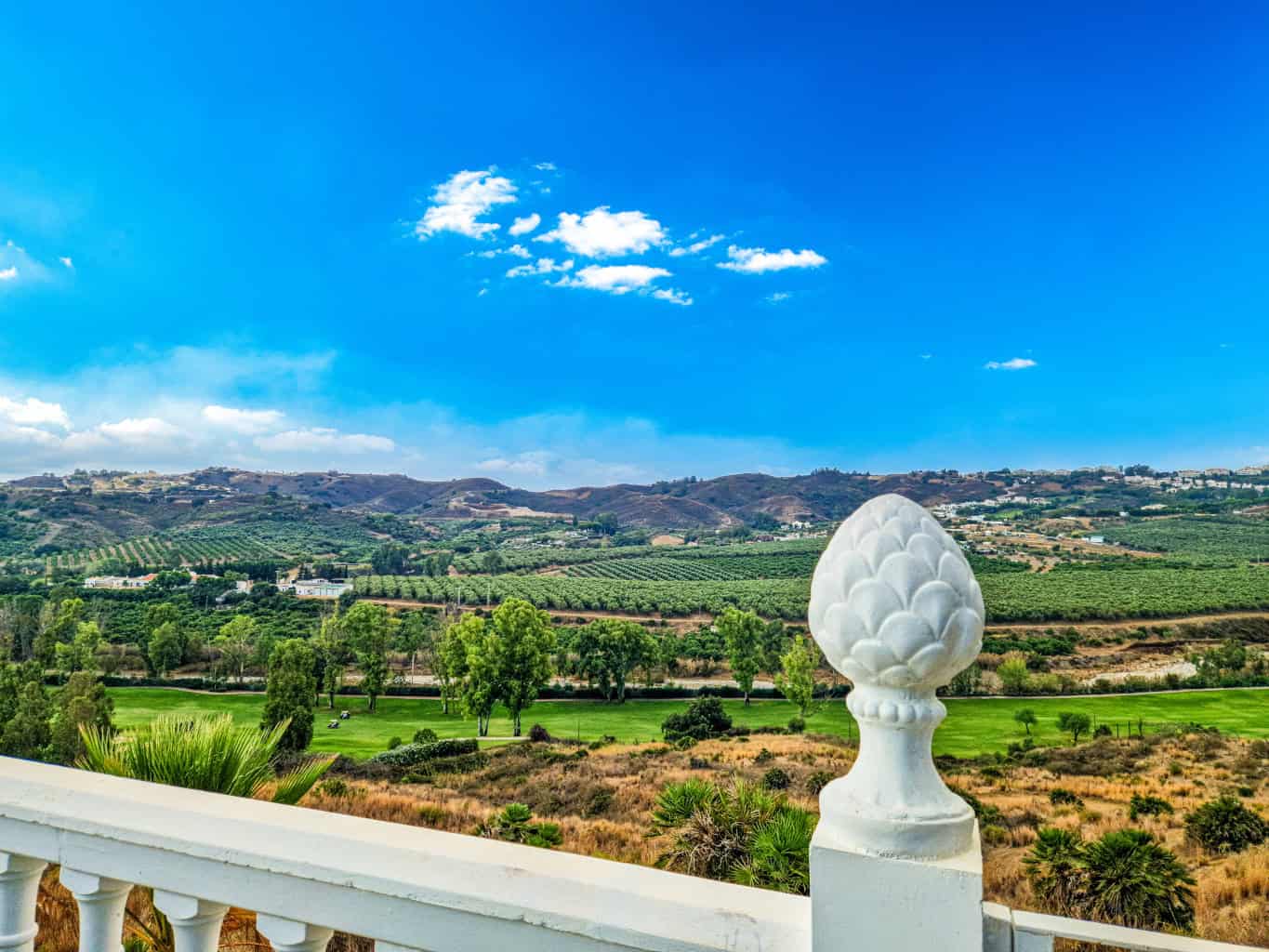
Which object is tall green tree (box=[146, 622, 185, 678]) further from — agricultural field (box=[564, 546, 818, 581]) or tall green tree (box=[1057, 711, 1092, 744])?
tall green tree (box=[1057, 711, 1092, 744])

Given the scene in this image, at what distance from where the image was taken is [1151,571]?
17.4m

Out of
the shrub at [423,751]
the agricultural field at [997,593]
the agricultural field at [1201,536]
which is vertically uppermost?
the agricultural field at [1201,536]

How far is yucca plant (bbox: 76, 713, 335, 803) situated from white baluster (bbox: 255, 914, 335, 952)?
1.27 meters

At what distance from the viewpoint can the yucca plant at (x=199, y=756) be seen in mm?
1905

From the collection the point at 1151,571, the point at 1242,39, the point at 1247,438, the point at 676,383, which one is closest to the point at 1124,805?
the point at 1151,571

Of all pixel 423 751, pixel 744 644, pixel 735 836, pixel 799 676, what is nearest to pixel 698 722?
pixel 799 676

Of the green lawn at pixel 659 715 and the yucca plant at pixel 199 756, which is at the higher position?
the yucca plant at pixel 199 756

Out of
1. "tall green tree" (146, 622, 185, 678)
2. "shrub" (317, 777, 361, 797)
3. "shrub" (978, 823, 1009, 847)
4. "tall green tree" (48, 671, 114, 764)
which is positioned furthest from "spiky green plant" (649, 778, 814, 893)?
"tall green tree" (146, 622, 185, 678)

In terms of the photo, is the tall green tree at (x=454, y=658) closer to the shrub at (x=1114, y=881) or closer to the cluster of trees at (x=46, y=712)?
the cluster of trees at (x=46, y=712)

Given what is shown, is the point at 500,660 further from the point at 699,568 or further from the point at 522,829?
the point at 699,568

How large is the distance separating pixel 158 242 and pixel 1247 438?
36.9 meters

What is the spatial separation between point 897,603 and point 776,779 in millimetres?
10615

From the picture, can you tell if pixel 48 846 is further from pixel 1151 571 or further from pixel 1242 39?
pixel 1242 39

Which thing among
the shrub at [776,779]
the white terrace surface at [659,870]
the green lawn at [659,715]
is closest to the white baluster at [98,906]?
the white terrace surface at [659,870]
